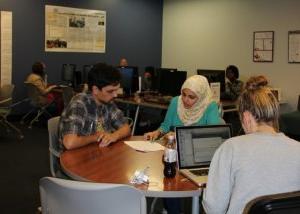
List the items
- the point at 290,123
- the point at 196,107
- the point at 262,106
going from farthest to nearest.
→ the point at 290,123 < the point at 196,107 < the point at 262,106

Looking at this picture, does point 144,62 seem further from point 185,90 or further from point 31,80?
point 185,90

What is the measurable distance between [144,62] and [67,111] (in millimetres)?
7395

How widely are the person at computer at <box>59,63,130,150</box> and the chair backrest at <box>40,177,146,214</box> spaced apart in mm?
1078

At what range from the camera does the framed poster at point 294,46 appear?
7.58 meters

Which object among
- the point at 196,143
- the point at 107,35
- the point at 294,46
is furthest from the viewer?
the point at 107,35

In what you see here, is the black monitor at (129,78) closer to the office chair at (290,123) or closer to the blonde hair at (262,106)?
the office chair at (290,123)

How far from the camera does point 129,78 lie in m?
6.82

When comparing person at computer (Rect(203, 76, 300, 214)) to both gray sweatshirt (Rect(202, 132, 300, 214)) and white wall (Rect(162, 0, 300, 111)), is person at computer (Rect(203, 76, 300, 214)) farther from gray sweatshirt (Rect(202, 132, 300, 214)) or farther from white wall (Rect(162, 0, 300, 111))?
white wall (Rect(162, 0, 300, 111))

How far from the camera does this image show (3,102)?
6289 millimetres

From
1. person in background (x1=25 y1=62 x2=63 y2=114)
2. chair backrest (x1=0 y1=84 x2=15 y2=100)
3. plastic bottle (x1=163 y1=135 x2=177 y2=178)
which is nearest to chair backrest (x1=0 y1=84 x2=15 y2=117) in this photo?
chair backrest (x1=0 y1=84 x2=15 y2=100)

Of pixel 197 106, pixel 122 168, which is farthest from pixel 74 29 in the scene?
pixel 122 168

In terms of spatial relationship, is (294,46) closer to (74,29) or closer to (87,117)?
(74,29)

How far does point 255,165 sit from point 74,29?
773 centimetres

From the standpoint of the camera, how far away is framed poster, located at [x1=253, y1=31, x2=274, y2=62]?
8031 mm
